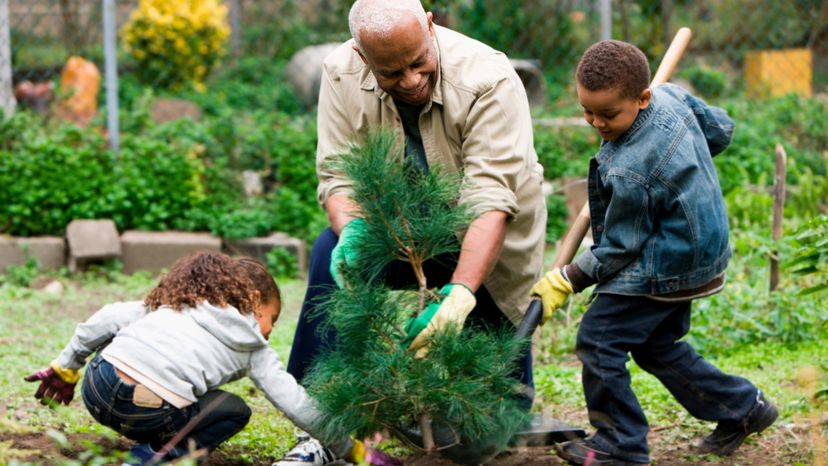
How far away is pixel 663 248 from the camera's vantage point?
313 centimetres

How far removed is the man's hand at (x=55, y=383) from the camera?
334 cm

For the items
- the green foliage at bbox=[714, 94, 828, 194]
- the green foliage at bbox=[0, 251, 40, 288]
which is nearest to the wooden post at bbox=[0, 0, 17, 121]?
the green foliage at bbox=[0, 251, 40, 288]

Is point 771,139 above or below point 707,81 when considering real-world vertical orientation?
below

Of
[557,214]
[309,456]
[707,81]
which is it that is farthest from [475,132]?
[707,81]

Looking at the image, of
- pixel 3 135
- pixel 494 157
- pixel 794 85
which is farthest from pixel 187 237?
pixel 794 85

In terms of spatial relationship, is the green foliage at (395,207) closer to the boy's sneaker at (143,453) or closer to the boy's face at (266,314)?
the boy's face at (266,314)

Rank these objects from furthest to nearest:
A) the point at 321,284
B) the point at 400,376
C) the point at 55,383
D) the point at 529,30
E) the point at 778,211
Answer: the point at 529,30 → the point at 778,211 → the point at 321,284 → the point at 55,383 → the point at 400,376

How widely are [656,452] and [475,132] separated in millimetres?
1301

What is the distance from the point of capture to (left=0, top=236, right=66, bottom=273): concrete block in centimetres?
647

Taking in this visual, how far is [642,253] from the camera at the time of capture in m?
3.18

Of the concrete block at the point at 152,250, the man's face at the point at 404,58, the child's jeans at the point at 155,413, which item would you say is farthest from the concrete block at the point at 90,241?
the man's face at the point at 404,58

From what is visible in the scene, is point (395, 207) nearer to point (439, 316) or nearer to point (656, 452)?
point (439, 316)

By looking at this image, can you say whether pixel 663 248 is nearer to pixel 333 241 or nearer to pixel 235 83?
pixel 333 241

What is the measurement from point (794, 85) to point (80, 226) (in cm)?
643
